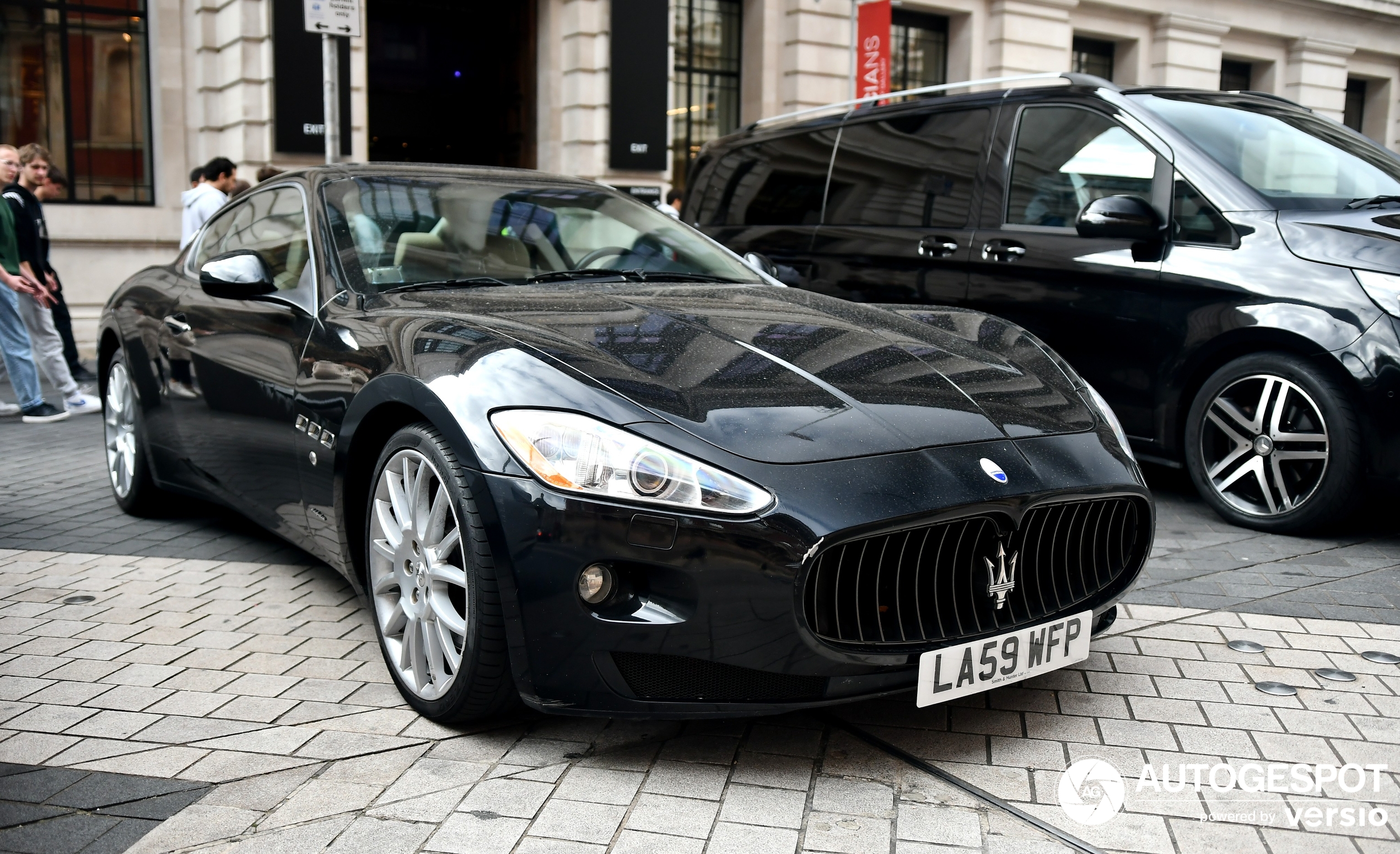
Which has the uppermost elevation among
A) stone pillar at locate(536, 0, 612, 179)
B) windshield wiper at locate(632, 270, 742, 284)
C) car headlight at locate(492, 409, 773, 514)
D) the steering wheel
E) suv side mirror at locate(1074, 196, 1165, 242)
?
stone pillar at locate(536, 0, 612, 179)

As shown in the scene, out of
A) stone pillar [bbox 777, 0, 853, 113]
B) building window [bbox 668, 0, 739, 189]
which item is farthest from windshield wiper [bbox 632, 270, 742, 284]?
stone pillar [bbox 777, 0, 853, 113]

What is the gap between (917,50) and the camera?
65.2ft

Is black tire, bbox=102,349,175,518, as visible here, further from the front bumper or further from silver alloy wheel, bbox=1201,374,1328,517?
silver alloy wheel, bbox=1201,374,1328,517

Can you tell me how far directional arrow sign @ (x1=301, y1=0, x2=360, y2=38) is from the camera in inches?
290

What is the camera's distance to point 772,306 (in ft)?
12.2

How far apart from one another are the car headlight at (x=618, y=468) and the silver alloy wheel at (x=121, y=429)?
10.1 feet

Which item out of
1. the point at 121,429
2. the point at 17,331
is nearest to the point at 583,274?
the point at 121,429

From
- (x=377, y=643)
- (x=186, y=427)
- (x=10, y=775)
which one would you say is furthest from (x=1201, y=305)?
(x=10, y=775)

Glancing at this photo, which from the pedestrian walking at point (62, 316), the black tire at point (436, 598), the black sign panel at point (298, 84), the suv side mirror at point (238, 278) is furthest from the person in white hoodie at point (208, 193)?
the black tire at point (436, 598)

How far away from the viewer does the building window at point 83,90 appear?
13078 mm

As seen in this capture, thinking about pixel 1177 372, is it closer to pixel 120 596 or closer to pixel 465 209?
pixel 465 209

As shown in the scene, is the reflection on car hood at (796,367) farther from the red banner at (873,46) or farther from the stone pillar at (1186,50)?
the stone pillar at (1186,50)

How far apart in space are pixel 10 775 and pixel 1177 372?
443 cm

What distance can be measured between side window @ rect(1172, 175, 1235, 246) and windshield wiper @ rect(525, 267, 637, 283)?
258cm
